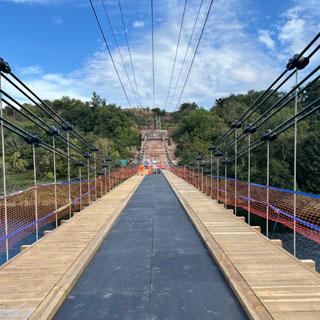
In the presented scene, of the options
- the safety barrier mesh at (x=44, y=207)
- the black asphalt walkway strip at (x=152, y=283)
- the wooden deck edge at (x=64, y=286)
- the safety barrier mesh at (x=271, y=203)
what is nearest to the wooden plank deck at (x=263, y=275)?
the black asphalt walkway strip at (x=152, y=283)

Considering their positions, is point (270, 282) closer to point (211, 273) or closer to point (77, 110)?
point (211, 273)

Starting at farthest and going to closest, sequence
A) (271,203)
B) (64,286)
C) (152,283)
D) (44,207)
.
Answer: (44,207) < (271,203) < (152,283) < (64,286)

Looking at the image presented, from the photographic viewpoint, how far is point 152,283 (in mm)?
2646

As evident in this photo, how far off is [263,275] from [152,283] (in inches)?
43.5

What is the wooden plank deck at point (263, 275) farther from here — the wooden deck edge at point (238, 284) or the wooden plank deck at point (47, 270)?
the wooden plank deck at point (47, 270)

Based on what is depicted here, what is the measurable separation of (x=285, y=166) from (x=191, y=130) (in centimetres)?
1905

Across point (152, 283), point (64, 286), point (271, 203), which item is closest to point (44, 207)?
point (271, 203)

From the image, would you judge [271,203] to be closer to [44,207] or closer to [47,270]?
[47,270]

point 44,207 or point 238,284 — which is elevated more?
point 238,284

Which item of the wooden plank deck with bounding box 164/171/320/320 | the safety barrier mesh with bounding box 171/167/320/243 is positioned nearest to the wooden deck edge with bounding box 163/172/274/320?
the wooden plank deck with bounding box 164/171/320/320

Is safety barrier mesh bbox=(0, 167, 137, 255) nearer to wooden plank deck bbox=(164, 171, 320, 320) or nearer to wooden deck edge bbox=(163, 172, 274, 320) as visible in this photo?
wooden deck edge bbox=(163, 172, 274, 320)

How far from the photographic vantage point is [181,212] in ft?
19.7

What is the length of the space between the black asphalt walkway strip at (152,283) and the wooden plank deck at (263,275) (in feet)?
0.41

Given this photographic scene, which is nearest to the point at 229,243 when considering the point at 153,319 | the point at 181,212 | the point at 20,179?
the point at 153,319
